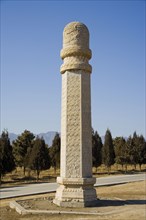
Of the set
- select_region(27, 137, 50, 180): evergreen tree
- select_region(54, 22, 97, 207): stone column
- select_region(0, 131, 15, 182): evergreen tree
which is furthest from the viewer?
select_region(27, 137, 50, 180): evergreen tree

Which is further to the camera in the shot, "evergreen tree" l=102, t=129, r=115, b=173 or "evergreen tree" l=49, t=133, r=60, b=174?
"evergreen tree" l=102, t=129, r=115, b=173

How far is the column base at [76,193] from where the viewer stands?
38.4 feet

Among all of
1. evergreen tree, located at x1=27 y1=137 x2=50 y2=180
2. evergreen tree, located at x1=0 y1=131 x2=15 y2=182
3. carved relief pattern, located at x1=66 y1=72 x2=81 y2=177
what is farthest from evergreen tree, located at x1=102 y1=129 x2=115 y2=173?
carved relief pattern, located at x1=66 y1=72 x2=81 y2=177

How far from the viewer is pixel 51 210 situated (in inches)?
428

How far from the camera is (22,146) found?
36.2m

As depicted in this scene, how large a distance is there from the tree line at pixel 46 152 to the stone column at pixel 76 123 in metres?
16.8

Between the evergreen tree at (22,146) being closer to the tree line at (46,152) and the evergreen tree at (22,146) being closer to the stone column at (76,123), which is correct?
the tree line at (46,152)

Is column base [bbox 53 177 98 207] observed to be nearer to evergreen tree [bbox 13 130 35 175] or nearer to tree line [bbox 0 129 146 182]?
tree line [bbox 0 129 146 182]

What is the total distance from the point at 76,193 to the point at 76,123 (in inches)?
111

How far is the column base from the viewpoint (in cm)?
1172

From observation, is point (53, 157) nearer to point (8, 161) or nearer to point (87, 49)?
point (8, 161)

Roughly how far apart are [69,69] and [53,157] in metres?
25.8

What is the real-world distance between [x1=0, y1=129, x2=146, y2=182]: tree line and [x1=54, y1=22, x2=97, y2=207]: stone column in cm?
1683

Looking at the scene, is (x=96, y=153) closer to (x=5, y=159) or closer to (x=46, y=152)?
(x=46, y=152)
